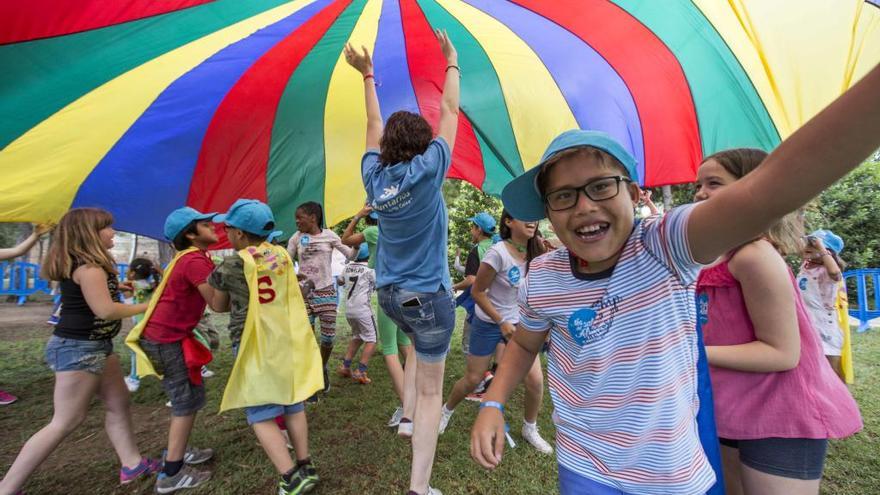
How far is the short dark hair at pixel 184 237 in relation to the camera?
2.89m

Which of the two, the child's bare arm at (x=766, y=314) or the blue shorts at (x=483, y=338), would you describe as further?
the blue shorts at (x=483, y=338)

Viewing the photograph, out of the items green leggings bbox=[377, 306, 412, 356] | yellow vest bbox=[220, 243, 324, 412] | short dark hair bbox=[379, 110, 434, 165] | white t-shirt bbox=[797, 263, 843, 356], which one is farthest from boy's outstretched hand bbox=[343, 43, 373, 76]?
white t-shirt bbox=[797, 263, 843, 356]

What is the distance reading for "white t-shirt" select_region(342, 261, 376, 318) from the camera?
15.0 feet

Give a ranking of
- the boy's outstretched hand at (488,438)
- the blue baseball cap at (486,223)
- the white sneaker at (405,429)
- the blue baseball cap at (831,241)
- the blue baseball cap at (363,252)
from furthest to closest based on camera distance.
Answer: the blue baseball cap at (363,252), the blue baseball cap at (486,223), the blue baseball cap at (831,241), the white sneaker at (405,429), the boy's outstretched hand at (488,438)

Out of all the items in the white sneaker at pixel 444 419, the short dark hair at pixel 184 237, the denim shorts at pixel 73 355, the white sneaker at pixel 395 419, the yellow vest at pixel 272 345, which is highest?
the short dark hair at pixel 184 237

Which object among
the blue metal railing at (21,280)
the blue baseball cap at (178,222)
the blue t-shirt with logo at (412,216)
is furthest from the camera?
the blue metal railing at (21,280)

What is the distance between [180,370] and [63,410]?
2.09ft

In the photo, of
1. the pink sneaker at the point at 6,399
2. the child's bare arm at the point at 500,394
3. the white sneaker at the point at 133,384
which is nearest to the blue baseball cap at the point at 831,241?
the child's bare arm at the point at 500,394

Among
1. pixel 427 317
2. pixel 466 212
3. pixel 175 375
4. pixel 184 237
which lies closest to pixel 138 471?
pixel 175 375

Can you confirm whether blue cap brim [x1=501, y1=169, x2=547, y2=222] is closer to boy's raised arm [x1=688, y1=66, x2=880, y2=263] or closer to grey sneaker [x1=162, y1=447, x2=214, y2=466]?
boy's raised arm [x1=688, y1=66, x2=880, y2=263]

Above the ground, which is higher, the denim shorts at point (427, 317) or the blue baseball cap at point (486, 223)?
the blue baseball cap at point (486, 223)

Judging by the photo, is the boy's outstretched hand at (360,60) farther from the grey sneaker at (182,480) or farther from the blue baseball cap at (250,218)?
the grey sneaker at (182,480)

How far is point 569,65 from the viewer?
11.9 feet

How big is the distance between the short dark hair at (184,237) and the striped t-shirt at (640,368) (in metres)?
2.71
